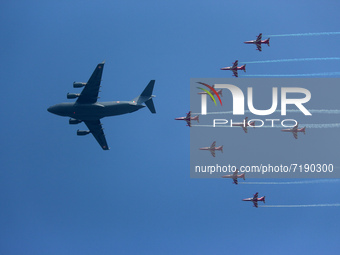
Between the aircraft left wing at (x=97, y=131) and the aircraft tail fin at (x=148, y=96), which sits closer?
the aircraft tail fin at (x=148, y=96)

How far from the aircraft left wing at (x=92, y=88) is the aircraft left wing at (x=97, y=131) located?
5.44 meters

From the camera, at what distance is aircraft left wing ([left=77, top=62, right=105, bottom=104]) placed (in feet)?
251

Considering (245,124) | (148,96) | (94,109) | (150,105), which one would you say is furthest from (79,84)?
(245,124)

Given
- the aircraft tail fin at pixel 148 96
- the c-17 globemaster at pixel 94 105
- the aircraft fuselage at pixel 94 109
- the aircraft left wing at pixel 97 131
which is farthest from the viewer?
the aircraft left wing at pixel 97 131

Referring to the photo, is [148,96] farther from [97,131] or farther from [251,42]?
[251,42]

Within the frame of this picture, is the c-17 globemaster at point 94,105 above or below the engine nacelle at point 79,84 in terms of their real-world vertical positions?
below

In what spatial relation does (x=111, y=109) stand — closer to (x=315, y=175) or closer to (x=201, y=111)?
(x=201, y=111)

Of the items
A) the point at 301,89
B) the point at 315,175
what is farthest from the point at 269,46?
the point at 315,175

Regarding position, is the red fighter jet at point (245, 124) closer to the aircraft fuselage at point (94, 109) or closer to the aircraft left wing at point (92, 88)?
the aircraft fuselage at point (94, 109)

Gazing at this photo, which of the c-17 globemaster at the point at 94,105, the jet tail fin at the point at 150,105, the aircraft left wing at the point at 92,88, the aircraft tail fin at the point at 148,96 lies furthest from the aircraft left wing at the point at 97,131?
the jet tail fin at the point at 150,105

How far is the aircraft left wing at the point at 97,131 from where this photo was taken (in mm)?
83125

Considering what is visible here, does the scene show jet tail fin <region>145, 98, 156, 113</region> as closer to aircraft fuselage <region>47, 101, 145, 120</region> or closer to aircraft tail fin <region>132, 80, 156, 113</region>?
aircraft tail fin <region>132, 80, 156, 113</region>

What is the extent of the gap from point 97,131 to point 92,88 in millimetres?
8897

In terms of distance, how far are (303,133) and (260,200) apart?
10.3 metres
